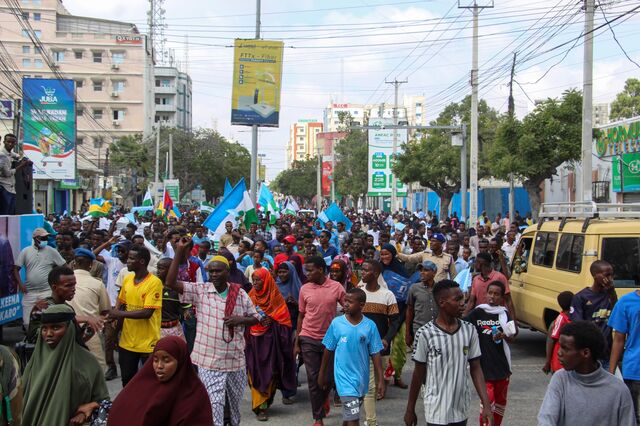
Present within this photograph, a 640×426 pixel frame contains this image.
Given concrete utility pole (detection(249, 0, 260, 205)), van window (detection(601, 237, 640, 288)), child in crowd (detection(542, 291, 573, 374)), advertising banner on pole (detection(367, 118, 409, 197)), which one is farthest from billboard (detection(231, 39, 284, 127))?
advertising banner on pole (detection(367, 118, 409, 197))

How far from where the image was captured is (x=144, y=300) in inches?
262

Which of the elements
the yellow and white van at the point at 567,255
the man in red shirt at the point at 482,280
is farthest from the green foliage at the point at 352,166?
the man in red shirt at the point at 482,280

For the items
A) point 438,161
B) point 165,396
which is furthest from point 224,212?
point 438,161

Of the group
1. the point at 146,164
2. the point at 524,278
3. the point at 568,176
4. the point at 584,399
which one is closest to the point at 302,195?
the point at 146,164

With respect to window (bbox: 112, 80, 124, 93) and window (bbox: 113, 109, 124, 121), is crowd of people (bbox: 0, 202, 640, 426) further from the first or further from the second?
window (bbox: 112, 80, 124, 93)

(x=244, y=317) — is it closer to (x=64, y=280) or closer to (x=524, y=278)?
(x=64, y=280)

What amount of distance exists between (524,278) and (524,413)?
3.07 metres

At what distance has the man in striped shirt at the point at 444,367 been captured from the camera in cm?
500

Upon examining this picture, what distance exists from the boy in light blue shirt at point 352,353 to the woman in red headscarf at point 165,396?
2.62 meters

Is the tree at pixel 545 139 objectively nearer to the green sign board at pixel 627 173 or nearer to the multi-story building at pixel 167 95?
the green sign board at pixel 627 173

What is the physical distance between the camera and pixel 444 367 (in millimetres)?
5016

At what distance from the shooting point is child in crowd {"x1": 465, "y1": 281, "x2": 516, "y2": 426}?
6438mm

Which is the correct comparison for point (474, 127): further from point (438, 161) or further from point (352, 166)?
point (352, 166)

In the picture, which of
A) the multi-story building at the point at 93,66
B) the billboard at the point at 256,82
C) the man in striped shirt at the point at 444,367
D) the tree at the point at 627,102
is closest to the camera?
the man in striped shirt at the point at 444,367
